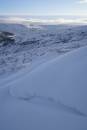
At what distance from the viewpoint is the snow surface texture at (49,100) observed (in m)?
3.68

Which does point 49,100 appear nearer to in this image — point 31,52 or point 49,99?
point 49,99

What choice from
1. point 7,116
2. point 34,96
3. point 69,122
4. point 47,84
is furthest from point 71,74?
point 7,116

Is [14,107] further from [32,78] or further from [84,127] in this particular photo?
[84,127]

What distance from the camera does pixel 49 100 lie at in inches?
165

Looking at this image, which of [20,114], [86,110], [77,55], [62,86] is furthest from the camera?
[77,55]

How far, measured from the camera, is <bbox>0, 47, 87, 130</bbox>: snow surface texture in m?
3.68

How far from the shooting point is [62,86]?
14.3 feet

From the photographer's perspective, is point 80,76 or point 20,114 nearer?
point 20,114

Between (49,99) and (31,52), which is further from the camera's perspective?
(31,52)

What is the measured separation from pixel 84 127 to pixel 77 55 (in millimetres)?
2415

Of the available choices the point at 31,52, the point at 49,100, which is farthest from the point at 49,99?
the point at 31,52

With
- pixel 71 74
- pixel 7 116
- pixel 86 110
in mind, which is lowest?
pixel 7 116

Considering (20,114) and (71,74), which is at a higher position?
(71,74)

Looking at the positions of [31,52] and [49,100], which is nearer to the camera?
[49,100]
